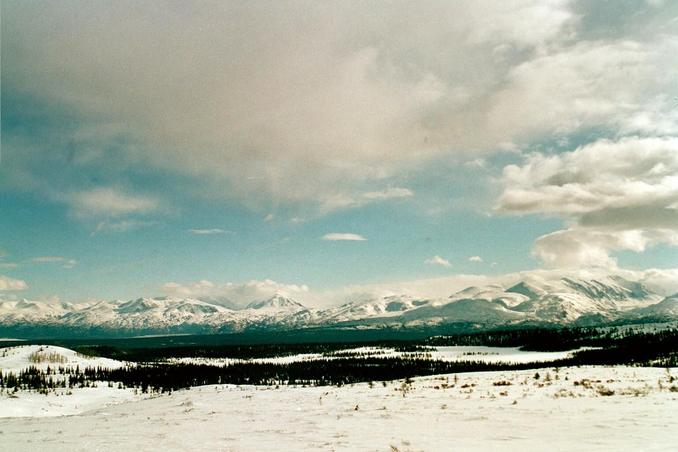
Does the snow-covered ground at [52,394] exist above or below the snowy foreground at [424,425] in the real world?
below

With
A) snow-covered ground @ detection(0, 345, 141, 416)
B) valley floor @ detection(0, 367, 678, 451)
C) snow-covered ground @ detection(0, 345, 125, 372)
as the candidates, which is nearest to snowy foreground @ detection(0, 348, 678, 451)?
valley floor @ detection(0, 367, 678, 451)

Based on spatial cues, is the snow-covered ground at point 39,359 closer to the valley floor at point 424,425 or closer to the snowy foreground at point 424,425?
the valley floor at point 424,425

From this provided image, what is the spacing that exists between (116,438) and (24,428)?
38.1 feet

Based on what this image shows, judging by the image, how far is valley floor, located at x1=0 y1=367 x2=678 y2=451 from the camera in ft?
56.1

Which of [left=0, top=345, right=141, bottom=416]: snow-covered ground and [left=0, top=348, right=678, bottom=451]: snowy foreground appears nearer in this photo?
[left=0, top=348, right=678, bottom=451]: snowy foreground

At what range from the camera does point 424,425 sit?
22094 millimetres

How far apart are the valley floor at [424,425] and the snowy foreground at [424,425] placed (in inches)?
2.0

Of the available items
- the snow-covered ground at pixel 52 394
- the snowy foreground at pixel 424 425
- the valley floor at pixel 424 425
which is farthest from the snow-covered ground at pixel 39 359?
the snowy foreground at pixel 424 425

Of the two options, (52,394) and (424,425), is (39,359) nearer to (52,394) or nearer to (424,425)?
(52,394)

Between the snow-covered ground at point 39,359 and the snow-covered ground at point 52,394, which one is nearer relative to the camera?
the snow-covered ground at point 52,394

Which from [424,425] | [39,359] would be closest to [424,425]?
[424,425]

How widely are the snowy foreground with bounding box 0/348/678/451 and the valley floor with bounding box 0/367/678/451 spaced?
5cm

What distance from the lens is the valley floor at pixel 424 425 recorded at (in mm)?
17094

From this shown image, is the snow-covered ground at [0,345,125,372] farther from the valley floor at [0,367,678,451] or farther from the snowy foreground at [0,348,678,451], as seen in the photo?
the snowy foreground at [0,348,678,451]
